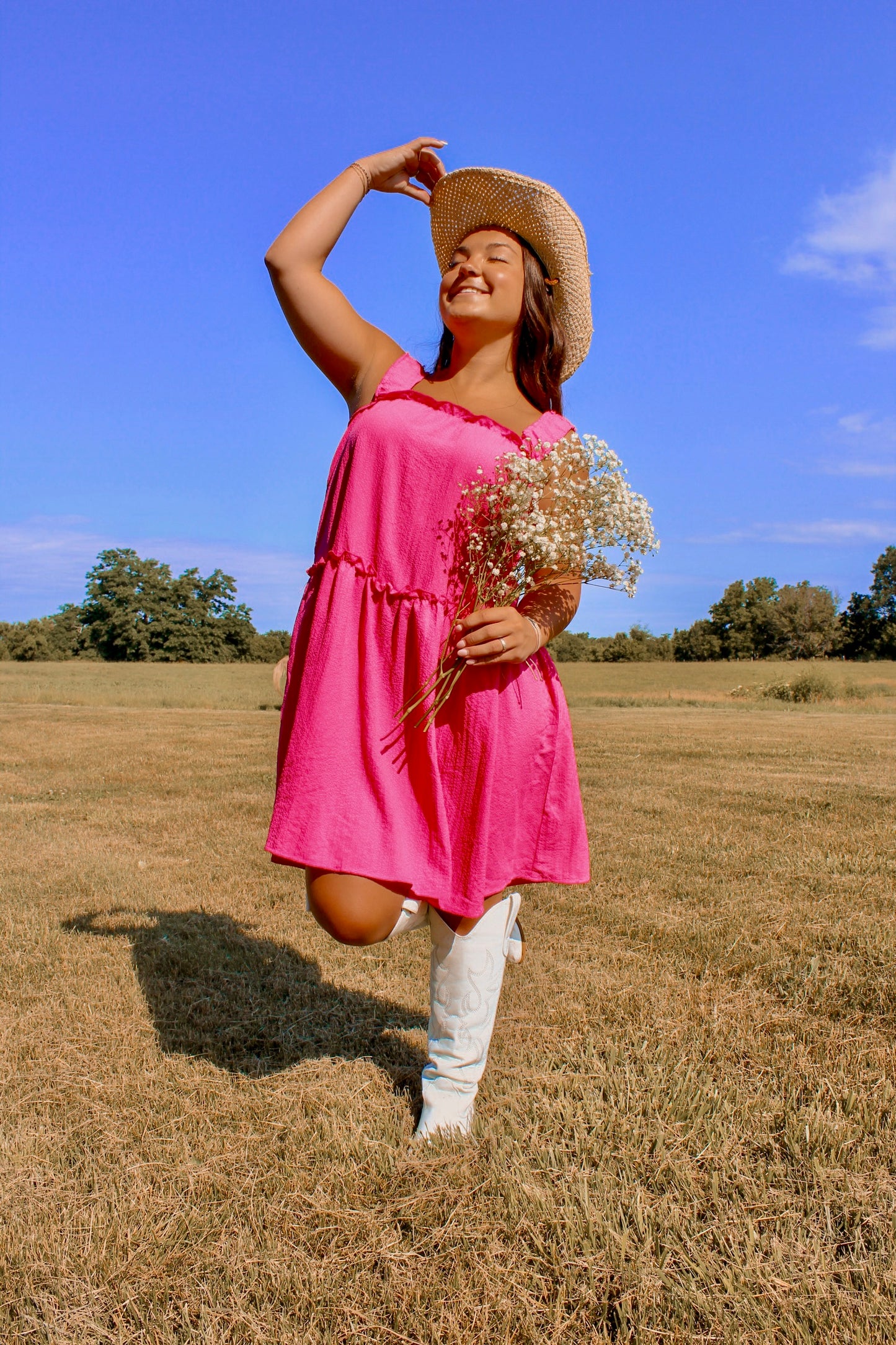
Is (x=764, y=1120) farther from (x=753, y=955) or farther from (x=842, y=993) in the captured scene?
(x=753, y=955)

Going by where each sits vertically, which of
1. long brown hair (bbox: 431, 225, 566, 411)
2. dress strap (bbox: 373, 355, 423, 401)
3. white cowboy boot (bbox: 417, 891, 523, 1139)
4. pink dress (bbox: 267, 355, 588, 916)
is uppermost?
long brown hair (bbox: 431, 225, 566, 411)

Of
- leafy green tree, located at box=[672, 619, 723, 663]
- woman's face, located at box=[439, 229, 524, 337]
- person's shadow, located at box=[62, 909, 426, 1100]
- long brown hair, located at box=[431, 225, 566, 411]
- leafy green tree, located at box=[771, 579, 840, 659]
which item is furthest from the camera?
leafy green tree, located at box=[771, 579, 840, 659]

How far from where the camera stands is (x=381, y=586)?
85.6 inches

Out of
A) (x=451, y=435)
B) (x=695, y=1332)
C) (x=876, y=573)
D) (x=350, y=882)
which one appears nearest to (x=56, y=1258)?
(x=350, y=882)

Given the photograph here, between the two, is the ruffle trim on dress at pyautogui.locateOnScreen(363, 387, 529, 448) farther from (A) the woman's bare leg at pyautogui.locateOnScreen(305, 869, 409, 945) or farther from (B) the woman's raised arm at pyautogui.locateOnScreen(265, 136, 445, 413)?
(A) the woman's bare leg at pyautogui.locateOnScreen(305, 869, 409, 945)


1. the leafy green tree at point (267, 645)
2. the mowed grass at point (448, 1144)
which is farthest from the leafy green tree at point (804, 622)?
the mowed grass at point (448, 1144)

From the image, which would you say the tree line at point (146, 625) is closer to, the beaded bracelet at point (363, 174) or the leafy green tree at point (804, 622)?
the leafy green tree at point (804, 622)

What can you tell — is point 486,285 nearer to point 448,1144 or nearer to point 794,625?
point 448,1144

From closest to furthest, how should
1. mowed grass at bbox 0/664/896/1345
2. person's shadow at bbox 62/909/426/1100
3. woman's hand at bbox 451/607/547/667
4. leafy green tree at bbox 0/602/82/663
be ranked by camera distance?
1. mowed grass at bbox 0/664/896/1345
2. woman's hand at bbox 451/607/547/667
3. person's shadow at bbox 62/909/426/1100
4. leafy green tree at bbox 0/602/82/663

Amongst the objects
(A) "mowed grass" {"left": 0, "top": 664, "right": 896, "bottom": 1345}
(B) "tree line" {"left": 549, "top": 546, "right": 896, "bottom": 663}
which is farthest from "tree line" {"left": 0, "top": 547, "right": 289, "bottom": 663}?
(A) "mowed grass" {"left": 0, "top": 664, "right": 896, "bottom": 1345}

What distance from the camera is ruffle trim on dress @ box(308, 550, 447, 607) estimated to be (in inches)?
85.1

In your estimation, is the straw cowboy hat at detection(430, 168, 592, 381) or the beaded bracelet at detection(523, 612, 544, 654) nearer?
the beaded bracelet at detection(523, 612, 544, 654)

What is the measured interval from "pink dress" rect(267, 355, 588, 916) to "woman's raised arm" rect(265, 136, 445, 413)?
184mm

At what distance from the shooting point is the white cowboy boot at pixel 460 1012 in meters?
2.28
